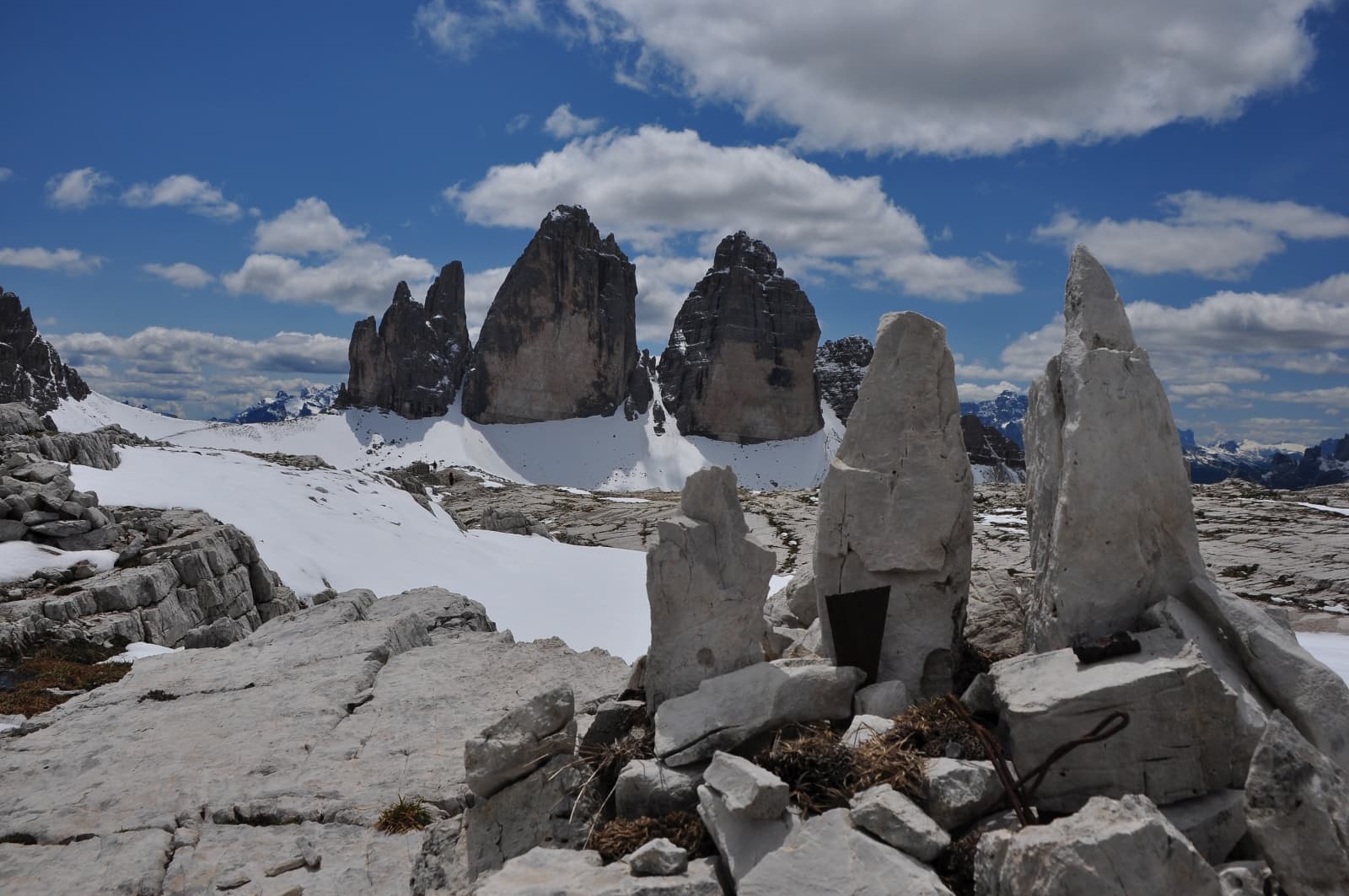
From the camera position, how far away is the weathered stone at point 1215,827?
5272 mm

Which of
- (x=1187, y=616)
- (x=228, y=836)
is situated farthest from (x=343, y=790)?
(x=1187, y=616)

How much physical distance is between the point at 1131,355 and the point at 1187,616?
240 centimetres

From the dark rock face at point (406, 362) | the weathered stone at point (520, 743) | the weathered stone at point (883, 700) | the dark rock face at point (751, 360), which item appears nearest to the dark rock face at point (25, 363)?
the dark rock face at point (406, 362)

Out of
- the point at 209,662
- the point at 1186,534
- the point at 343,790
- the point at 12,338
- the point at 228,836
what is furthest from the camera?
the point at 12,338

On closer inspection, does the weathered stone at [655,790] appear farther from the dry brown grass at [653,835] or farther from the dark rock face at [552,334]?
the dark rock face at [552,334]

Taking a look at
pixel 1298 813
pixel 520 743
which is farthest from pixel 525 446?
pixel 1298 813

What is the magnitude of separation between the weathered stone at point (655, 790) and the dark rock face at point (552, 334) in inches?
5710

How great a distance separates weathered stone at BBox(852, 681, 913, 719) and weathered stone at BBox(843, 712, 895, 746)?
0.34 metres

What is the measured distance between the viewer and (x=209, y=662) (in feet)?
46.5

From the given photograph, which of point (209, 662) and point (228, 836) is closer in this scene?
point (228, 836)

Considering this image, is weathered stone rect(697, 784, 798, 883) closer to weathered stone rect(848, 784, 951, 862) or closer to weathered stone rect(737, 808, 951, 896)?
weathered stone rect(737, 808, 951, 896)

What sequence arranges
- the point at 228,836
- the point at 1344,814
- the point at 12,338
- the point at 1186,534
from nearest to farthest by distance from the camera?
the point at 1344,814 < the point at 1186,534 < the point at 228,836 < the point at 12,338

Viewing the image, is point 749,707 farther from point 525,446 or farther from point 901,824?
point 525,446

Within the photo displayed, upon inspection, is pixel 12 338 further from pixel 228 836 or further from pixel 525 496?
pixel 228 836
